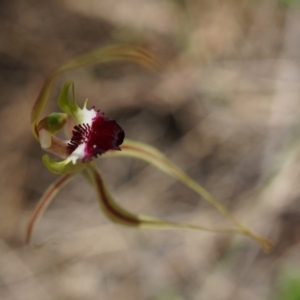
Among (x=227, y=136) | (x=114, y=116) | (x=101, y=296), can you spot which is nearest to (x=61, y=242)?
(x=101, y=296)

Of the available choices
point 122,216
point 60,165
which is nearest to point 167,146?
point 122,216

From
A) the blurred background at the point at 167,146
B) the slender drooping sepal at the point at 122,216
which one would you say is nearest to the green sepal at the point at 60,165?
the slender drooping sepal at the point at 122,216

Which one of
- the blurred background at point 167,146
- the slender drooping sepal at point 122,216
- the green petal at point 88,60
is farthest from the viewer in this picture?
the blurred background at point 167,146

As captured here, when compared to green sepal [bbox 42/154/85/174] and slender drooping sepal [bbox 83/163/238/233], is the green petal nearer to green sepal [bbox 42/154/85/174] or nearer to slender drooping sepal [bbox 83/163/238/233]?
green sepal [bbox 42/154/85/174]

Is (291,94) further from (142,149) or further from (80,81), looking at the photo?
(142,149)

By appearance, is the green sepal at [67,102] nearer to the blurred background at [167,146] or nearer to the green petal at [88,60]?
the green petal at [88,60]

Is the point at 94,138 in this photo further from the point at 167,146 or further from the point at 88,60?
the point at 167,146
